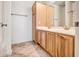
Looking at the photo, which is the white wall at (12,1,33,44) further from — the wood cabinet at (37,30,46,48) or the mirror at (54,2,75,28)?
the mirror at (54,2,75,28)

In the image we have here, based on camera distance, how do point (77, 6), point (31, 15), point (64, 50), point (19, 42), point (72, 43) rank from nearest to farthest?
1. point (77, 6)
2. point (72, 43)
3. point (64, 50)
4. point (19, 42)
5. point (31, 15)

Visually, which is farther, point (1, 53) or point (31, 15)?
point (31, 15)

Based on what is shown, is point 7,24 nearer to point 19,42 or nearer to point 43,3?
point 19,42

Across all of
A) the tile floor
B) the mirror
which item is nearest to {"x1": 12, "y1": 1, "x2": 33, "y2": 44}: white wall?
the tile floor

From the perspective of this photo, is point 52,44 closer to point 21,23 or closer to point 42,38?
point 42,38

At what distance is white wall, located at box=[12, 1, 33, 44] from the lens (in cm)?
502

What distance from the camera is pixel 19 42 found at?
17.0ft

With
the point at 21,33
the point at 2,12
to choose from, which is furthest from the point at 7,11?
the point at 21,33

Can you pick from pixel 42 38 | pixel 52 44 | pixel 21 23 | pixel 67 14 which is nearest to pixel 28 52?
pixel 42 38

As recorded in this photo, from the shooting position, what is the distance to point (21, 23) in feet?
17.4

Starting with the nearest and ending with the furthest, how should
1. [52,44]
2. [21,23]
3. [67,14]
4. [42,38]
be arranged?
[52,44] < [67,14] < [42,38] < [21,23]

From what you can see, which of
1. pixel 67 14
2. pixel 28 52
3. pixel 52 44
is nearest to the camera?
pixel 52 44

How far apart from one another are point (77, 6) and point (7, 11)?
2298 mm

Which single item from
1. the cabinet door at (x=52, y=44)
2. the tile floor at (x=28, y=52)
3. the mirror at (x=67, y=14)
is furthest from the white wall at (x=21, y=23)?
the cabinet door at (x=52, y=44)
